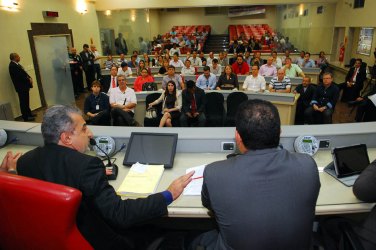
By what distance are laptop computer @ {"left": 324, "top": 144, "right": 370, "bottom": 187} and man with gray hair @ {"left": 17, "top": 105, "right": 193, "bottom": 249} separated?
1.13 metres

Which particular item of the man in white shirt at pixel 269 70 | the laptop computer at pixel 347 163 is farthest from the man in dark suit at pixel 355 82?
the laptop computer at pixel 347 163

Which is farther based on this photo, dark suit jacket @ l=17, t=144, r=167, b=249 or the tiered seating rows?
the tiered seating rows

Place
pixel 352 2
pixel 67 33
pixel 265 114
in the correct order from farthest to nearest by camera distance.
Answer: pixel 352 2 < pixel 67 33 < pixel 265 114

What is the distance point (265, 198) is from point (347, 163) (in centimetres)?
101

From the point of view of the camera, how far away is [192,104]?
446 centimetres

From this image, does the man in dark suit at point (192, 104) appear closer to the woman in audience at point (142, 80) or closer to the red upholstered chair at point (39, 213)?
the woman in audience at point (142, 80)

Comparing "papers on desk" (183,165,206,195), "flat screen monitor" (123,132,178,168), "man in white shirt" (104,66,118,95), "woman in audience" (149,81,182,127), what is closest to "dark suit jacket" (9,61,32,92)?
"man in white shirt" (104,66,118,95)

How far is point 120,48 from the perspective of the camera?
10781mm

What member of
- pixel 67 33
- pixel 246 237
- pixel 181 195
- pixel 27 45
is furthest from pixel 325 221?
pixel 67 33

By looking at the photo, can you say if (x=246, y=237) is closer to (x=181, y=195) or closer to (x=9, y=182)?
(x=181, y=195)

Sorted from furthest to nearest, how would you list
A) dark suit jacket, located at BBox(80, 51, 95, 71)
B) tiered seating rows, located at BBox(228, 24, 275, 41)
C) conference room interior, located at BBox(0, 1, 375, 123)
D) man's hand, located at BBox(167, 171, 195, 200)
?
tiered seating rows, located at BBox(228, 24, 275, 41), dark suit jacket, located at BBox(80, 51, 95, 71), conference room interior, located at BBox(0, 1, 375, 123), man's hand, located at BBox(167, 171, 195, 200)

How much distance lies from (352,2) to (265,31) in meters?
6.15

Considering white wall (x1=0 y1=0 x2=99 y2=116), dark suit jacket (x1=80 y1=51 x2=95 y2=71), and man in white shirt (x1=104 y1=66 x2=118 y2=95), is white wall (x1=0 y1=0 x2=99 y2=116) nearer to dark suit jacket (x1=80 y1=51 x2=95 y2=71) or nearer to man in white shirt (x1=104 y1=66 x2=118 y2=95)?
dark suit jacket (x1=80 y1=51 x2=95 y2=71)

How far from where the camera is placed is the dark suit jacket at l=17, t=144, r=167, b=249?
123 cm
